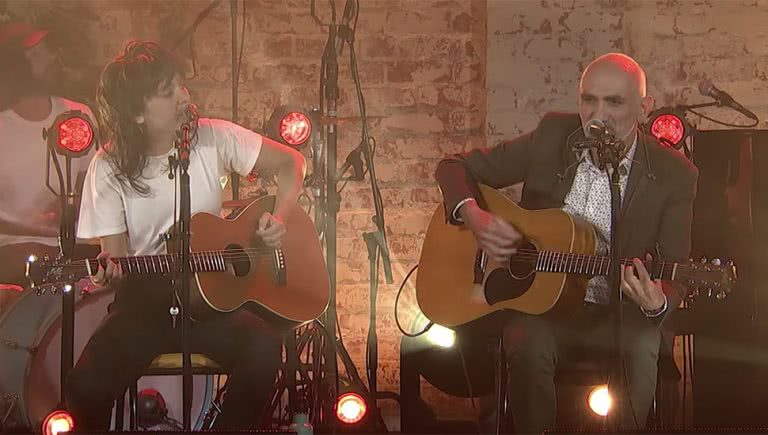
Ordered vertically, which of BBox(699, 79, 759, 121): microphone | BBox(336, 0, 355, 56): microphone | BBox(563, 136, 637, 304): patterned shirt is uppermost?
BBox(336, 0, 355, 56): microphone

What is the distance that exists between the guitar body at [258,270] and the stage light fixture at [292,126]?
11.0 inches

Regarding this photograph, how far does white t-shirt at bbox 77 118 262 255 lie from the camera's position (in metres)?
3.71

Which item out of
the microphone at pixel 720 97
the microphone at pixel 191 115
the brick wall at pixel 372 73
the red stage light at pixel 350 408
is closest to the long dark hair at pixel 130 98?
the microphone at pixel 191 115

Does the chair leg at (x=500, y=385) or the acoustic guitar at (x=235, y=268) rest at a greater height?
the acoustic guitar at (x=235, y=268)

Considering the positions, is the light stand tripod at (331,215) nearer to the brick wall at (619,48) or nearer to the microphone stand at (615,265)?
the brick wall at (619,48)

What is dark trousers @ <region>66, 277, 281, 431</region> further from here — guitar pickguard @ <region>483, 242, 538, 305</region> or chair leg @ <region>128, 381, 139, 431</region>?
guitar pickguard @ <region>483, 242, 538, 305</region>

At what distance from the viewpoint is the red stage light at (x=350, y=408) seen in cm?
373

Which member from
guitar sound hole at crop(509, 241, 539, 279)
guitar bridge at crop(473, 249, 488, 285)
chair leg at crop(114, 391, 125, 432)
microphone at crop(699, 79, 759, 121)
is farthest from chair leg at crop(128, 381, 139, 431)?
microphone at crop(699, 79, 759, 121)

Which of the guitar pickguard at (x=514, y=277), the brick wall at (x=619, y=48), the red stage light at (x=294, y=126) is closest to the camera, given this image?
the guitar pickguard at (x=514, y=277)

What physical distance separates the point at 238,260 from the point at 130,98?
788mm

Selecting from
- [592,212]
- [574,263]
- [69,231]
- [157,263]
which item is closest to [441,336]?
[574,263]

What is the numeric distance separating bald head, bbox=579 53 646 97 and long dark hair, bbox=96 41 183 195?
1.58m

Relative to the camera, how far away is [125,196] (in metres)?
3.74

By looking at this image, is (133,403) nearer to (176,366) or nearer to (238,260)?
(176,366)
